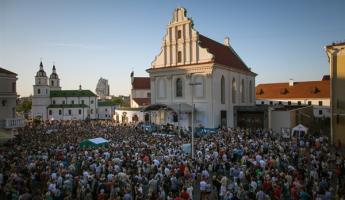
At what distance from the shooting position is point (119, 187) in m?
11.6

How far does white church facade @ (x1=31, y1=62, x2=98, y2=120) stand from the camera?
261ft

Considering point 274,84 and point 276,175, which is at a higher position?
point 274,84

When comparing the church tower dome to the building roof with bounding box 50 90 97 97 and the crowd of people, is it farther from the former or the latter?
the crowd of people

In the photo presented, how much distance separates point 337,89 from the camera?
80.8ft

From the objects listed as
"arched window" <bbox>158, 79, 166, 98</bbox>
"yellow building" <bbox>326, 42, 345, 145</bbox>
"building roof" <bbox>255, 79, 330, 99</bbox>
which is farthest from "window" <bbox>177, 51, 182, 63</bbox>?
"building roof" <bbox>255, 79, 330, 99</bbox>

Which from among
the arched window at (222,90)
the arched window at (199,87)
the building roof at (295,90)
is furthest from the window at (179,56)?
the building roof at (295,90)

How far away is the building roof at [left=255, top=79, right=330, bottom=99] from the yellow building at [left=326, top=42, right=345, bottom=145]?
30492 millimetres

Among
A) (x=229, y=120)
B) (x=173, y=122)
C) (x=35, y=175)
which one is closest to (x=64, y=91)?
(x=173, y=122)

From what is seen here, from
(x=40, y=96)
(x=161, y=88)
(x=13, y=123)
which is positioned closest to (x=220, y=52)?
(x=161, y=88)

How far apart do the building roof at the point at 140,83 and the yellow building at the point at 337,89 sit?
59.4m

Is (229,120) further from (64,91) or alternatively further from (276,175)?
(64,91)

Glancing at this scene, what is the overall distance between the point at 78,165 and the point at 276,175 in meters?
11.2

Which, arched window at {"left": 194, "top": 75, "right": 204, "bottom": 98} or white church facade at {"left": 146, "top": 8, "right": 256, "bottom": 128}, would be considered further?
arched window at {"left": 194, "top": 75, "right": 204, "bottom": 98}

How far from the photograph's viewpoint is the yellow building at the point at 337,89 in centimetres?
2427
